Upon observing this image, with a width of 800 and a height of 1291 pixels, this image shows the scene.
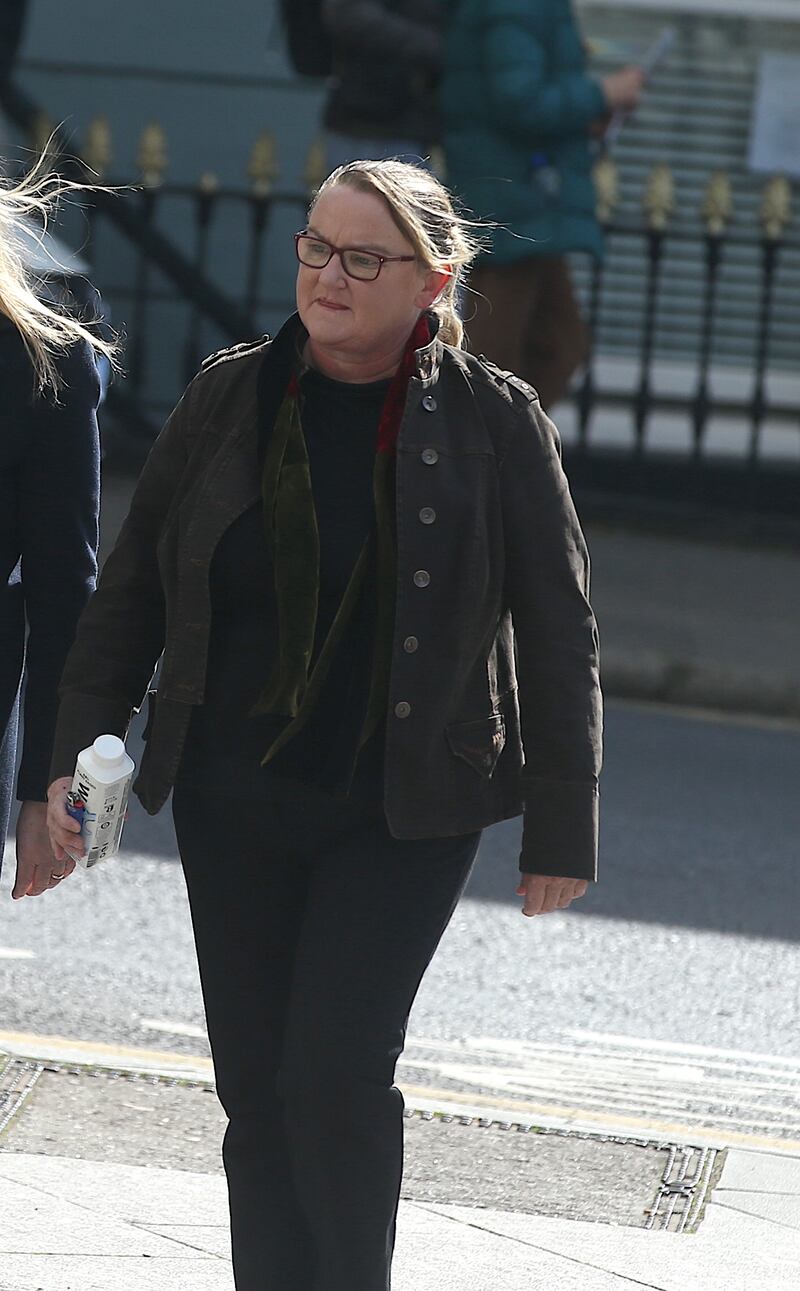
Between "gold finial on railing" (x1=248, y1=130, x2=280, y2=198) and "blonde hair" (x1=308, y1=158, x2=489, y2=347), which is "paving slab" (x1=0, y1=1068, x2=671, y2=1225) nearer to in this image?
"blonde hair" (x1=308, y1=158, x2=489, y2=347)

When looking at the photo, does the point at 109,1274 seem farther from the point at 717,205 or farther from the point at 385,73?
the point at 717,205

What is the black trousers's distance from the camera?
2.89m

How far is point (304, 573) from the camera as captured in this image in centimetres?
292

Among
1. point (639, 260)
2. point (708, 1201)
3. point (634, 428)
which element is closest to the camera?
point (708, 1201)

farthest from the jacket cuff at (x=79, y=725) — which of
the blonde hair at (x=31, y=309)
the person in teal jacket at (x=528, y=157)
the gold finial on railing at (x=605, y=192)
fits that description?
the gold finial on railing at (x=605, y=192)

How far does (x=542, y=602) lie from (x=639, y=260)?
9.61m

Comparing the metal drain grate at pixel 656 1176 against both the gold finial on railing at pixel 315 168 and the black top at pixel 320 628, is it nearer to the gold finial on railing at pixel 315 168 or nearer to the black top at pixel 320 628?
the black top at pixel 320 628

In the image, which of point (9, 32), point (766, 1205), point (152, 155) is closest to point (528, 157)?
point (152, 155)

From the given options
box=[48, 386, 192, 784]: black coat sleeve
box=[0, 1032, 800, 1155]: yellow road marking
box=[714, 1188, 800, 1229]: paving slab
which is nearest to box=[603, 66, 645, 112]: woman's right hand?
box=[0, 1032, 800, 1155]: yellow road marking

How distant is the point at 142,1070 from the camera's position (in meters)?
4.29

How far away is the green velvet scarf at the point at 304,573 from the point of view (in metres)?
2.92

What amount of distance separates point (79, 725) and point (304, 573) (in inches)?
15.6

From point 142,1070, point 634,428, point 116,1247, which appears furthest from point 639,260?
point 116,1247

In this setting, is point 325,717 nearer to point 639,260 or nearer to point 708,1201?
point 708,1201
